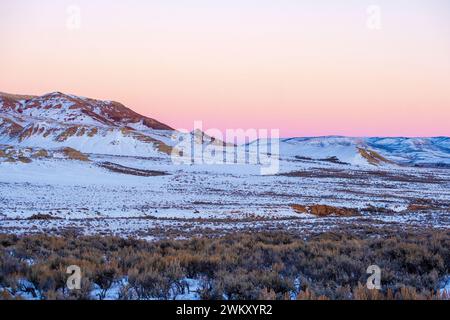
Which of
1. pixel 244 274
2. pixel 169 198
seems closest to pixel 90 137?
pixel 169 198

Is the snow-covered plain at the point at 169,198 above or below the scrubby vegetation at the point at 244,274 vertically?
below

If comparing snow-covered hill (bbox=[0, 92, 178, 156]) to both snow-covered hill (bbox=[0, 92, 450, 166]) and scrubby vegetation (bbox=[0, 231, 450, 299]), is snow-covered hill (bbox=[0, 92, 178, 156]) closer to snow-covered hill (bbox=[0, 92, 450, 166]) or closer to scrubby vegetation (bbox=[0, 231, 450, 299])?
snow-covered hill (bbox=[0, 92, 450, 166])

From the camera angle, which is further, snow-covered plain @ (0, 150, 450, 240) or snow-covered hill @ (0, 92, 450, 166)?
snow-covered hill @ (0, 92, 450, 166)

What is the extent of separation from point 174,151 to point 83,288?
87.0m

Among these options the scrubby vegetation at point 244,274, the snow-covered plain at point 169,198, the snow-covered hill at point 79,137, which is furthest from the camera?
the snow-covered hill at point 79,137

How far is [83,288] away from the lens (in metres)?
5.45

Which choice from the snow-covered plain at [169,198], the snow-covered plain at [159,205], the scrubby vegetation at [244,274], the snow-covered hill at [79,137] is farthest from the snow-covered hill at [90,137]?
the scrubby vegetation at [244,274]

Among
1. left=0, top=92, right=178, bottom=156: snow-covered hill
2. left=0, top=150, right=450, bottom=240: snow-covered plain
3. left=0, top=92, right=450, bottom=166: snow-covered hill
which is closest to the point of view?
left=0, top=150, right=450, bottom=240: snow-covered plain

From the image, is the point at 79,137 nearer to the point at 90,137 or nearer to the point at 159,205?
the point at 90,137

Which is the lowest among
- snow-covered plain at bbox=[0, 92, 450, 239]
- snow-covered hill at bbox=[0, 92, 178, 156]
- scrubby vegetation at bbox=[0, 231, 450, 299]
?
snow-covered plain at bbox=[0, 92, 450, 239]

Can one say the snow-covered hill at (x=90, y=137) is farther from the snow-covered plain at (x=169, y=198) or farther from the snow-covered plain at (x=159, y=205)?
the snow-covered plain at (x=159, y=205)

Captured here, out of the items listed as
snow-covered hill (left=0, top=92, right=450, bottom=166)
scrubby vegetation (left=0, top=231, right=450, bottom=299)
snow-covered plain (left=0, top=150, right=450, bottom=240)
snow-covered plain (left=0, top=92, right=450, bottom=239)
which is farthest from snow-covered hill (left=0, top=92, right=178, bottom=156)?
scrubby vegetation (left=0, top=231, right=450, bottom=299)

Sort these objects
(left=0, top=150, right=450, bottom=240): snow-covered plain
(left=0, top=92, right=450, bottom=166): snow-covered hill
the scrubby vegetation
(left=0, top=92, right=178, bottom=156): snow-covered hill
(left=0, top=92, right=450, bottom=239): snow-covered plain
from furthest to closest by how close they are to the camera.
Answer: (left=0, top=92, right=450, bottom=166): snow-covered hill < (left=0, top=92, right=178, bottom=156): snow-covered hill < (left=0, top=92, right=450, bottom=239): snow-covered plain < (left=0, top=150, right=450, bottom=240): snow-covered plain < the scrubby vegetation
